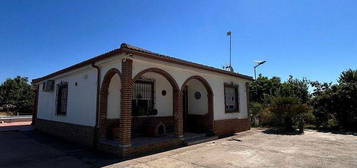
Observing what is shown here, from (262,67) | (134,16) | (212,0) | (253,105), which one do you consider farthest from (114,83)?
(262,67)

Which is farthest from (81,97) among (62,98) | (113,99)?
(62,98)

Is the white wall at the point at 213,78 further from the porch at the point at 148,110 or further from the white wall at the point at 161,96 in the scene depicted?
the white wall at the point at 161,96

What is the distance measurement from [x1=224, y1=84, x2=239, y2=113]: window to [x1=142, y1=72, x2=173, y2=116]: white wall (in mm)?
3287

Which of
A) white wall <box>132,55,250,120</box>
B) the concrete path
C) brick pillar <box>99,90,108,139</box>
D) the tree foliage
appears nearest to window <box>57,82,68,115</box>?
brick pillar <box>99,90,108,139</box>

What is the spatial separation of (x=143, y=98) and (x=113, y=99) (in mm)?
1396

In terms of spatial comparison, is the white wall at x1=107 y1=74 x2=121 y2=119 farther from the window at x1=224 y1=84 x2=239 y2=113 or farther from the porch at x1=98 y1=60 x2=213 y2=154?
the window at x1=224 y1=84 x2=239 y2=113

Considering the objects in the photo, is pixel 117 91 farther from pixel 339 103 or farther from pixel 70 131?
pixel 339 103

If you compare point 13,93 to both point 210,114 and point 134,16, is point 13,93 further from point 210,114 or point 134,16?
point 210,114

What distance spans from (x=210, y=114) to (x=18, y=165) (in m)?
7.69

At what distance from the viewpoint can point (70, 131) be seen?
30.9 feet

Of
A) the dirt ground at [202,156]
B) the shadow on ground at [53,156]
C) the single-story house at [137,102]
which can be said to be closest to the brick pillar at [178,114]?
the single-story house at [137,102]

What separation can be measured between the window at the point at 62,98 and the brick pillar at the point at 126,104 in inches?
199

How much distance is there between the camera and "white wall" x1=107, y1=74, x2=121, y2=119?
8.41m

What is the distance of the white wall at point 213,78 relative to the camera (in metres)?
7.50
